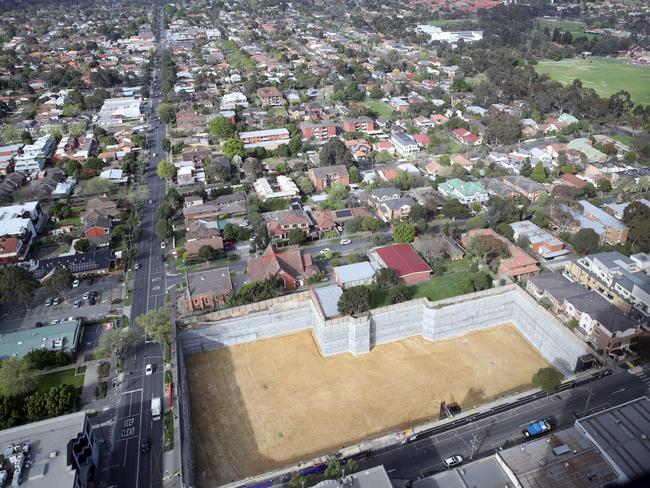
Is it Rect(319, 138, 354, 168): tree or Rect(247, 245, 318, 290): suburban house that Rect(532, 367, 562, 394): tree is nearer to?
Rect(247, 245, 318, 290): suburban house

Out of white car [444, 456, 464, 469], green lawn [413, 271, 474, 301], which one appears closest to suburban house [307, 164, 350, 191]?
green lawn [413, 271, 474, 301]

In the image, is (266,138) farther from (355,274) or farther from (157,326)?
(157,326)

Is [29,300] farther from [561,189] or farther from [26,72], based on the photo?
[26,72]

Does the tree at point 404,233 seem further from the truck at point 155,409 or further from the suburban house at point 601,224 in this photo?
the truck at point 155,409

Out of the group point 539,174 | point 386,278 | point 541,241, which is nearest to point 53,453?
point 386,278

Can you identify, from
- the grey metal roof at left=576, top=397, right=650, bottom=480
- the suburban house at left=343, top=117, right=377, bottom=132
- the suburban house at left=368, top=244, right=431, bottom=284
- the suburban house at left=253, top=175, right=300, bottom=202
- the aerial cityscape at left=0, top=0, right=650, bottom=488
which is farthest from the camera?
the suburban house at left=343, top=117, right=377, bottom=132
